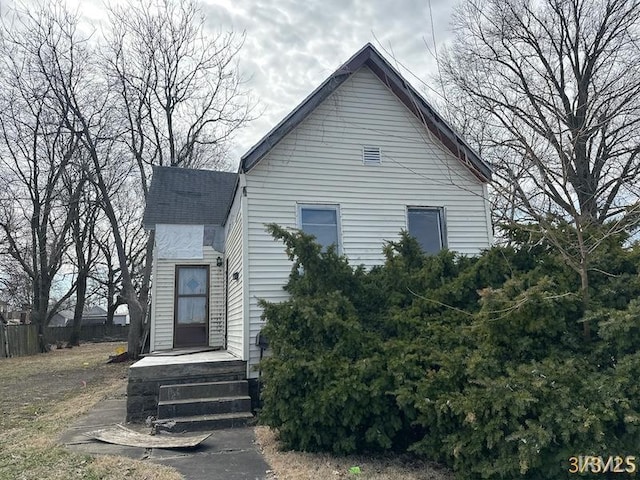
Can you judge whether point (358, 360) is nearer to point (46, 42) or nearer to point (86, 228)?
point (46, 42)

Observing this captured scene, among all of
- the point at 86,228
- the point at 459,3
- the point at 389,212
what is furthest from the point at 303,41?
the point at 86,228

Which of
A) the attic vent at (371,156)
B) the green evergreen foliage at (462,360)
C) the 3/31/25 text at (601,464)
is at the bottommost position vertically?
the 3/31/25 text at (601,464)

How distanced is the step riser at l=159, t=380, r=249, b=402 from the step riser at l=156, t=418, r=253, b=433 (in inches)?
20.6

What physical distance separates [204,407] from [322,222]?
3512 mm

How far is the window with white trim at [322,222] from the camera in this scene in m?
7.70

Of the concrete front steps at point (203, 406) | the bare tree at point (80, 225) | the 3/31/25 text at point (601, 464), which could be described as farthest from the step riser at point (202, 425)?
the bare tree at point (80, 225)

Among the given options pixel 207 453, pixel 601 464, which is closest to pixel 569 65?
pixel 601 464

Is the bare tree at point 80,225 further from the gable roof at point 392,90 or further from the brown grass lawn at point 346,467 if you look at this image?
the brown grass lawn at point 346,467

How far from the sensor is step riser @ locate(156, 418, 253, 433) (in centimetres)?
590

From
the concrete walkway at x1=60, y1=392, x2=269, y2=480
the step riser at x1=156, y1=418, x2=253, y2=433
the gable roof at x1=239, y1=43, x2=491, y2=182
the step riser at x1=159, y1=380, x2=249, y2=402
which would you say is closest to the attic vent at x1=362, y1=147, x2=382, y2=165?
the gable roof at x1=239, y1=43, x2=491, y2=182

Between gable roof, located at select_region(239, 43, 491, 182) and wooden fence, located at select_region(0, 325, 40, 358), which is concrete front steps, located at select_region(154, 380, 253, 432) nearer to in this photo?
gable roof, located at select_region(239, 43, 491, 182)

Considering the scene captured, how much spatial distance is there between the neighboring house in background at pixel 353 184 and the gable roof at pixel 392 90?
18 millimetres

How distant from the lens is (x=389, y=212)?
812 cm

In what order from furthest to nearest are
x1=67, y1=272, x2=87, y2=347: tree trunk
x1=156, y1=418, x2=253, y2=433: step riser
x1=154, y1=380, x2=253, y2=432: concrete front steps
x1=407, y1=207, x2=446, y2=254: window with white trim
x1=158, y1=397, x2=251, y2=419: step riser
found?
x1=67, y1=272, x2=87, y2=347: tree trunk
x1=407, y1=207, x2=446, y2=254: window with white trim
x1=158, y1=397, x2=251, y2=419: step riser
x1=154, y1=380, x2=253, y2=432: concrete front steps
x1=156, y1=418, x2=253, y2=433: step riser
